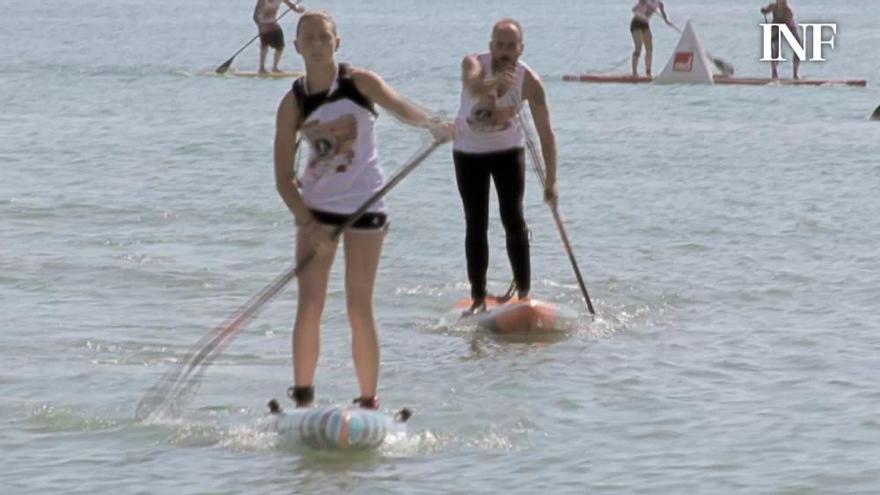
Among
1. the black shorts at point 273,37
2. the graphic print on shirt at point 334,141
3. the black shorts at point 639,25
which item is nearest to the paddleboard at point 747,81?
the black shorts at point 639,25

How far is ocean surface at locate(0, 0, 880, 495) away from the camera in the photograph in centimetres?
854

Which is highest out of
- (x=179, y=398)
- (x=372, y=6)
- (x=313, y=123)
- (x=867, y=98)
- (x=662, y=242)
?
(x=313, y=123)

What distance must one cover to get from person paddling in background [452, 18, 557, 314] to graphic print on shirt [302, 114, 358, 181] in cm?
224

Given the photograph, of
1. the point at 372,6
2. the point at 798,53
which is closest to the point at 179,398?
the point at 798,53

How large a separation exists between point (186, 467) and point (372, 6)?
8434 centimetres

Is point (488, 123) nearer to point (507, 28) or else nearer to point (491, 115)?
point (491, 115)

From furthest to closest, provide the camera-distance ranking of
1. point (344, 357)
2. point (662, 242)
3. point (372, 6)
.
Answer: point (372, 6) → point (662, 242) → point (344, 357)

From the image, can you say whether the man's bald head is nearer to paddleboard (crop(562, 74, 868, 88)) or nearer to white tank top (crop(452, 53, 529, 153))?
white tank top (crop(452, 53, 529, 153))

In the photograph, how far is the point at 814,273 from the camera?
13.9 metres

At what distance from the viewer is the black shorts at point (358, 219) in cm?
848

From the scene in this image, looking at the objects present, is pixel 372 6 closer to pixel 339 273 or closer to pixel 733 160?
pixel 733 160

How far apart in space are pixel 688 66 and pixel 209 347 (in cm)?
2410

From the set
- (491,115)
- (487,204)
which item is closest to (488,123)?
(491,115)

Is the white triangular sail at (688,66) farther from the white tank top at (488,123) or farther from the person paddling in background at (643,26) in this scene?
the white tank top at (488,123)
